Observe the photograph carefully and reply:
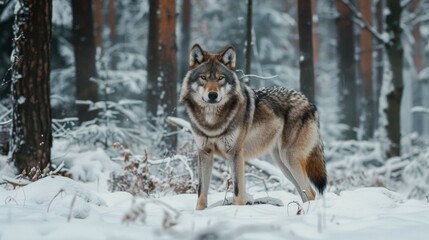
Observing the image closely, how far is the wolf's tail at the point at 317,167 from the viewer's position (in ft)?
21.4

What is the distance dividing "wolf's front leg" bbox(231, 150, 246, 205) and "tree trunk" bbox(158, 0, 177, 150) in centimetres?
640

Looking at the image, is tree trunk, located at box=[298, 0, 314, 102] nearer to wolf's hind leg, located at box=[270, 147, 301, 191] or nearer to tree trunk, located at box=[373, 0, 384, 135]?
wolf's hind leg, located at box=[270, 147, 301, 191]

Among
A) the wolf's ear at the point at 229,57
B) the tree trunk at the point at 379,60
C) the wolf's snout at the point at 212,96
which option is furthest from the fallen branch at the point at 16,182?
the tree trunk at the point at 379,60

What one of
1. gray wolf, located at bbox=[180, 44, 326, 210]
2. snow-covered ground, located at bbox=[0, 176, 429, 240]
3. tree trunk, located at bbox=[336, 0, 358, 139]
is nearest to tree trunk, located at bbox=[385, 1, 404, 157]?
tree trunk, located at bbox=[336, 0, 358, 139]

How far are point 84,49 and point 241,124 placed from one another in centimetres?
849

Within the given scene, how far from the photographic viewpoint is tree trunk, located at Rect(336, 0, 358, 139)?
59.7ft

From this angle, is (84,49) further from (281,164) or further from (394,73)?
(281,164)

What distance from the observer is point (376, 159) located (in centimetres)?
1318

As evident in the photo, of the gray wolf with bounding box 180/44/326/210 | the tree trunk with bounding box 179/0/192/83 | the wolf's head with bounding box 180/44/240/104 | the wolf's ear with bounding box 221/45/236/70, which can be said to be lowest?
the gray wolf with bounding box 180/44/326/210

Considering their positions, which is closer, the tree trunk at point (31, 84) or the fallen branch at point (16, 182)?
the fallen branch at point (16, 182)

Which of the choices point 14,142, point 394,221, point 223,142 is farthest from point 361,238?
point 14,142

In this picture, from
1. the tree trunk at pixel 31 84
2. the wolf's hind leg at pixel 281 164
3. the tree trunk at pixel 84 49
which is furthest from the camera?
the tree trunk at pixel 84 49

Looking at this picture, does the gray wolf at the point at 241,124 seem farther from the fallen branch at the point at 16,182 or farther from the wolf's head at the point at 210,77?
the fallen branch at the point at 16,182

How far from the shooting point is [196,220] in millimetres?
3627
